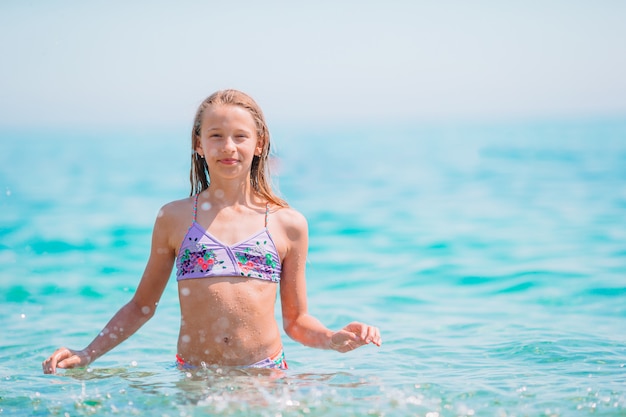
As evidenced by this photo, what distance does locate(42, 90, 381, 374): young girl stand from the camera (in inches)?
143

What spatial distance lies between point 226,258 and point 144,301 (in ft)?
1.59

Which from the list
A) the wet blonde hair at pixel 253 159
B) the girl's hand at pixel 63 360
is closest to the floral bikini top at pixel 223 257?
the wet blonde hair at pixel 253 159

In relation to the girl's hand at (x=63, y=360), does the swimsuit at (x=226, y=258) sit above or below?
above

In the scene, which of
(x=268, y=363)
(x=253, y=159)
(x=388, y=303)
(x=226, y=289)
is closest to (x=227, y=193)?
(x=253, y=159)

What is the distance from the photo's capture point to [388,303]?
7.20 metres

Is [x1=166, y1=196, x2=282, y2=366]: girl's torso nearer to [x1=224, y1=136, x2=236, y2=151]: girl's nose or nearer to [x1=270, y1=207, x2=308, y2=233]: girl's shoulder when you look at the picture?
[x1=270, y1=207, x2=308, y2=233]: girl's shoulder

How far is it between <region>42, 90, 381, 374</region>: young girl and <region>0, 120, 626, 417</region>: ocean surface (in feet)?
0.53

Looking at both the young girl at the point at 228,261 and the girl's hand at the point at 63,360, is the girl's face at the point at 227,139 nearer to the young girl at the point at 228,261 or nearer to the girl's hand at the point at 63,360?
the young girl at the point at 228,261

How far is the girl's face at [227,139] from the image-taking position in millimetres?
3705

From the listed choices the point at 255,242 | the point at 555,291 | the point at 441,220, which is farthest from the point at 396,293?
the point at 441,220

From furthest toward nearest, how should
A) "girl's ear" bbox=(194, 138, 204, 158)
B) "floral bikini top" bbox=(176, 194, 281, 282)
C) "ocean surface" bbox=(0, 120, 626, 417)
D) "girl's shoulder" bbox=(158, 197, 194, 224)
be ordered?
"girl's ear" bbox=(194, 138, 204, 158)
"girl's shoulder" bbox=(158, 197, 194, 224)
"floral bikini top" bbox=(176, 194, 281, 282)
"ocean surface" bbox=(0, 120, 626, 417)

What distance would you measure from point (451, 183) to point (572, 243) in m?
9.76

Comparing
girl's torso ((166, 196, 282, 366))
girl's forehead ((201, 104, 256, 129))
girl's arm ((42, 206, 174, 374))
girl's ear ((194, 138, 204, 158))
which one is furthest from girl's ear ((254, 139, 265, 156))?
girl's arm ((42, 206, 174, 374))

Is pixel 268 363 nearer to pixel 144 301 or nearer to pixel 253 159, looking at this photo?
pixel 144 301
